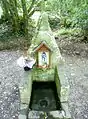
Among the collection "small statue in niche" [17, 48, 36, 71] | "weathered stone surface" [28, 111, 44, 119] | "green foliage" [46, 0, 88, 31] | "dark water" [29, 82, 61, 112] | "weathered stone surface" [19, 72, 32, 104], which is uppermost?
"green foliage" [46, 0, 88, 31]

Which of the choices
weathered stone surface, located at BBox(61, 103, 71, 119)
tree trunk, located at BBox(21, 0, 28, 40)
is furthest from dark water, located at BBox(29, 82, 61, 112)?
tree trunk, located at BBox(21, 0, 28, 40)

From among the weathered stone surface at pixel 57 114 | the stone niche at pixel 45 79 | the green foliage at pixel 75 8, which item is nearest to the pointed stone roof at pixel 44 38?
the stone niche at pixel 45 79

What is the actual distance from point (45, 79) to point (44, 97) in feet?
1.25

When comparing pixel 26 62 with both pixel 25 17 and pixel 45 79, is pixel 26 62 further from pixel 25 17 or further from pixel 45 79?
pixel 25 17

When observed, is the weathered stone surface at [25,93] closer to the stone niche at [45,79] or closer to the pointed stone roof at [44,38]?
the stone niche at [45,79]

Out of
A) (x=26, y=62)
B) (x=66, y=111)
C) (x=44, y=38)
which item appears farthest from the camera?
(x=44, y=38)

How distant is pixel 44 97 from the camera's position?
4340mm

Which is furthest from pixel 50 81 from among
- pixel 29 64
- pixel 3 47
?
pixel 3 47

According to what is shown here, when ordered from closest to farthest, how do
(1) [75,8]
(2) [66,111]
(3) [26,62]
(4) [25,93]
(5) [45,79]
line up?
(2) [66,111], (4) [25,93], (3) [26,62], (5) [45,79], (1) [75,8]

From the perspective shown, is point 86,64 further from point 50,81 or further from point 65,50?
point 50,81

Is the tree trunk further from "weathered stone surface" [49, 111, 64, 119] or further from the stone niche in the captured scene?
"weathered stone surface" [49, 111, 64, 119]

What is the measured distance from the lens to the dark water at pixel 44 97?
4090mm

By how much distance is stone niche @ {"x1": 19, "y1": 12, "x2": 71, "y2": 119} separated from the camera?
3967 millimetres

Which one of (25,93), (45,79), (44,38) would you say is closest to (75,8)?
(44,38)
